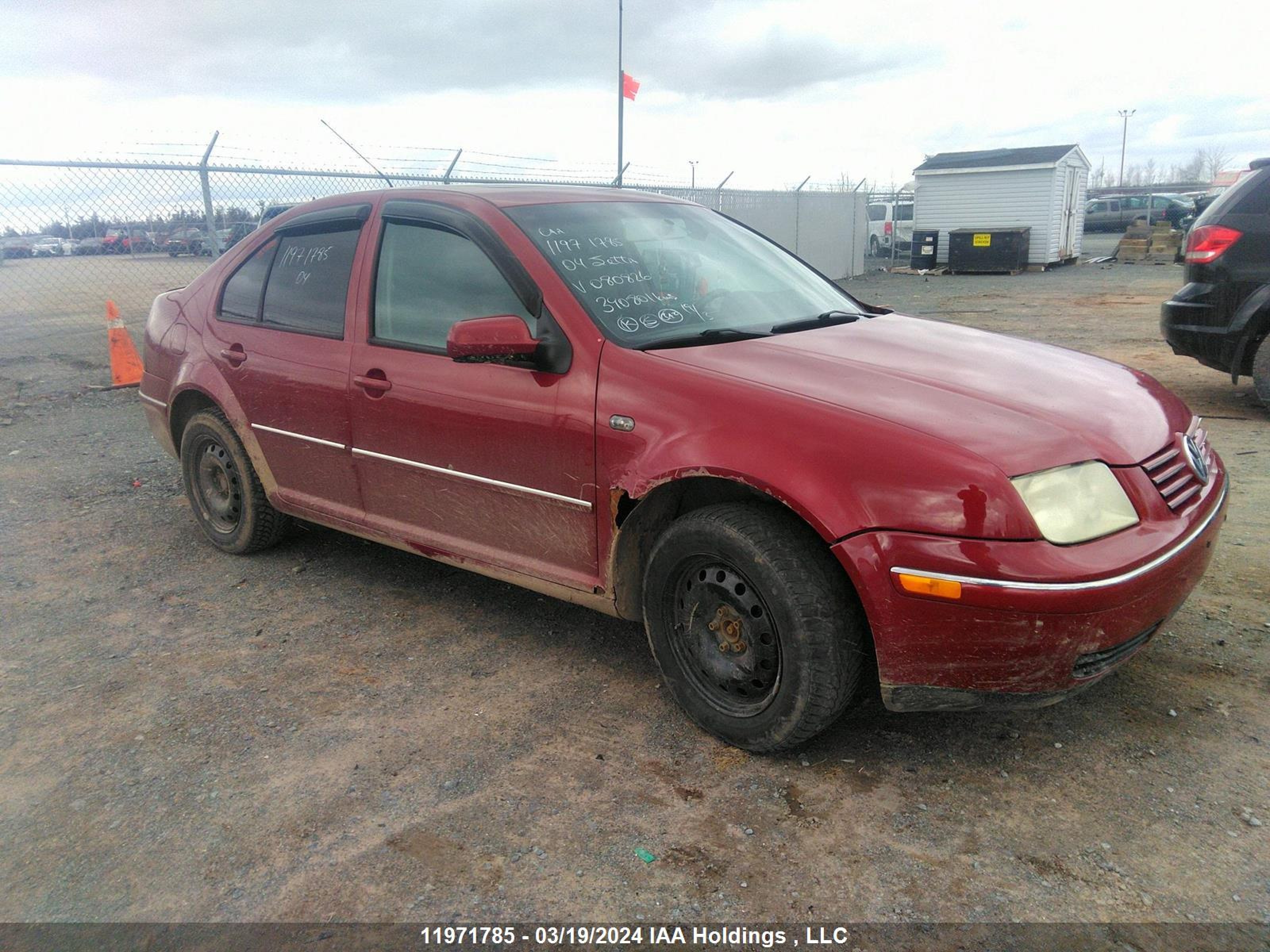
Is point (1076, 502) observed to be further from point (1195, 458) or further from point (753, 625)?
point (753, 625)

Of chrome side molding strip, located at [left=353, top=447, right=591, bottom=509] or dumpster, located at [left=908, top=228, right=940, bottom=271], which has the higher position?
dumpster, located at [left=908, top=228, right=940, bottom=271]

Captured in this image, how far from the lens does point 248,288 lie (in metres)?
4.38

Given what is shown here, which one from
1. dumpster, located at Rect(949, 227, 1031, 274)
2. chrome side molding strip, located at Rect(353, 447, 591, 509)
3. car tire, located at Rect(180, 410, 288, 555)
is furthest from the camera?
dumpster, located at Rect(949, 227, 1031, 274)

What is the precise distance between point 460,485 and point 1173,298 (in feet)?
19.2

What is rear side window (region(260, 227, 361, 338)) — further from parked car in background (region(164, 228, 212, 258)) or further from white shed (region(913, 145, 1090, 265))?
white shed (region(913, 145, 1090, 265))

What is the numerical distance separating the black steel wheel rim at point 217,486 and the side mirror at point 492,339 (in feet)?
6.59

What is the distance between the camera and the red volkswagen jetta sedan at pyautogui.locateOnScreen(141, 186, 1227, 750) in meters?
2.44

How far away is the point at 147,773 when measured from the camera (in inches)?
115

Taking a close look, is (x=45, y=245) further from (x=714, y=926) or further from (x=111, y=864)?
(x=714, y=926)

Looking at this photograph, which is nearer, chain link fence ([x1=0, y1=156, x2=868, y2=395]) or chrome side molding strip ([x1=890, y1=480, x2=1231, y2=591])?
chrome side molding strip ([x1=890, y1=480, x2=1231, y2=591])

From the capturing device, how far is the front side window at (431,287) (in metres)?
3.39

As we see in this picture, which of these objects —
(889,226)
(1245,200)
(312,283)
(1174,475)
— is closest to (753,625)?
(1174,475)

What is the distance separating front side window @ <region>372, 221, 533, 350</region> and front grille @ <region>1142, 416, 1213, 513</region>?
6.53 ft

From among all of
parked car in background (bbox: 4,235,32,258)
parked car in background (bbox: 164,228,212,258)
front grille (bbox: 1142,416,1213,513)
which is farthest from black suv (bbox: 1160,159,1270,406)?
parked car in background (bbox: 4,235,32,258)
